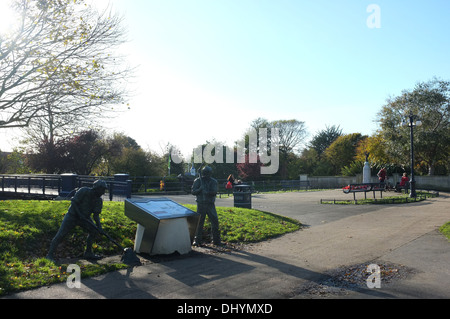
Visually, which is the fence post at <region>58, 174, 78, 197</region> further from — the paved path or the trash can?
the paved path

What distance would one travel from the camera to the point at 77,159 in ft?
122

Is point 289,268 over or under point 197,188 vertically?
under

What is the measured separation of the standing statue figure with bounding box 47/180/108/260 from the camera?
6746 millimetres

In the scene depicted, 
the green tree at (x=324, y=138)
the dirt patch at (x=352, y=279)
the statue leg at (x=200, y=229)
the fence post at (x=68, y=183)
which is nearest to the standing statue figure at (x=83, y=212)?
the statue leg at (x=200, y=229)

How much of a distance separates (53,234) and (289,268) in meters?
5.15

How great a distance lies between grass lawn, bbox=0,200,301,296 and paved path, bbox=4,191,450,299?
0.42 meters

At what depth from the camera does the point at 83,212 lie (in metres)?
6.87

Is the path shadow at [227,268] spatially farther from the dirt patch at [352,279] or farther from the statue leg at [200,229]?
the statue leg at [200,229]

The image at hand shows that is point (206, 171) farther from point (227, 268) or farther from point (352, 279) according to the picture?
point (352, 279)

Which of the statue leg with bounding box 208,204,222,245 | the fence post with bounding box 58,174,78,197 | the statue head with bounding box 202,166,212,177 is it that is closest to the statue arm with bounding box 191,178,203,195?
the statue head with bounding box 202,166,212,177

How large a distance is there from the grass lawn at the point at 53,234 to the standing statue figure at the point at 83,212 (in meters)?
0.36

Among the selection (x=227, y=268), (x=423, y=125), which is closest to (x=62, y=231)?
(x=227, y=268)
